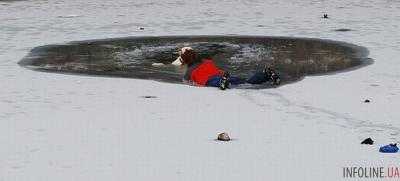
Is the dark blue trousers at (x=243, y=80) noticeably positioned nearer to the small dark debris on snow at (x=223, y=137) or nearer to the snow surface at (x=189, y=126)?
the snow surface at (x=189, y=126)

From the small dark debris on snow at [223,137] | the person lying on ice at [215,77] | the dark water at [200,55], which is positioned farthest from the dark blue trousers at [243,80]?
the small dark debris on snow at [223,137]

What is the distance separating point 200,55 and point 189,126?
539 centimetres

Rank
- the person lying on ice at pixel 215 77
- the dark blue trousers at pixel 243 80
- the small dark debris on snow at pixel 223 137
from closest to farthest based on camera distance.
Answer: the small dark debris on snow at pixel 223 137 < the person lying on ice at pixel 215 77 < the dark blue trousers at pixel 243 80

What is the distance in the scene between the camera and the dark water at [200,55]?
10773mm

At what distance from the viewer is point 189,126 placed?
7094mm

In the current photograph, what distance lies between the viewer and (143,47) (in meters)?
13.6

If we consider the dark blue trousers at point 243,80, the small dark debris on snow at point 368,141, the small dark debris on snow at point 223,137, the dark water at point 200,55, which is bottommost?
the dark water at point 200,55

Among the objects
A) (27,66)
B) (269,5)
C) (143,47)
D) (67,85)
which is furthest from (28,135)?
(269,5)

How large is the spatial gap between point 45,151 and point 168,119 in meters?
1.68

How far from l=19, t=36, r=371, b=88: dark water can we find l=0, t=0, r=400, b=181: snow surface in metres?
0.45

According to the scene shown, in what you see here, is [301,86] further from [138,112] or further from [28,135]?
[28,135]

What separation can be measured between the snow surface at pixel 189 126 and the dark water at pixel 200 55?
0.45 meters

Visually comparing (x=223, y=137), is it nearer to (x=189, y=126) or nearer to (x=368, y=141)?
(x=189, y=126)

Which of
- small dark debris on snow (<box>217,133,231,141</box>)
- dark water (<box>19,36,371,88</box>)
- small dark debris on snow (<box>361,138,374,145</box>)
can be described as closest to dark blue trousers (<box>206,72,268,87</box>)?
dark water (<box>19,36,371,88</box>)
